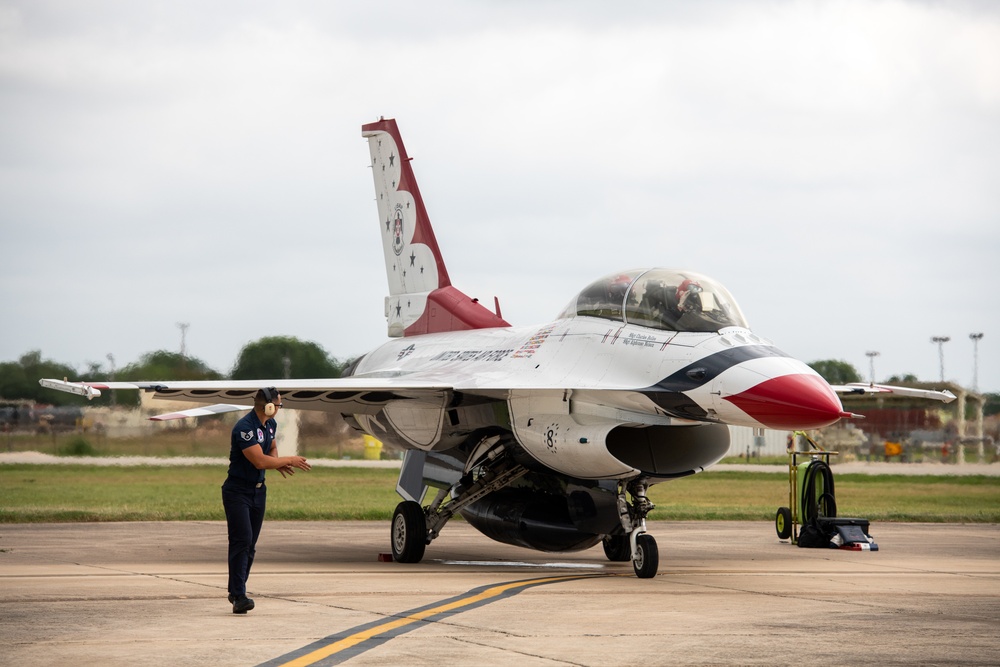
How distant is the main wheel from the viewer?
1409 centimetres

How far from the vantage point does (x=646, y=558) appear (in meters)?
11.8

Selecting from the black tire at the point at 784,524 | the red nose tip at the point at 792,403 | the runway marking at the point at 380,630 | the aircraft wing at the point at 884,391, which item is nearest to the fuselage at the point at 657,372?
the red nose tip at the point at 792,403

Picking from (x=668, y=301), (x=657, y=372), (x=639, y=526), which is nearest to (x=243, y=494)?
(x=657, y=372)

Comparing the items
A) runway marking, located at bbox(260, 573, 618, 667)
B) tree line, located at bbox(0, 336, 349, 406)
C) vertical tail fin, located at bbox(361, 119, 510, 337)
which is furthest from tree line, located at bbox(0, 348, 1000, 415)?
runway marking, located at bbox(260, 573, 618, 667)

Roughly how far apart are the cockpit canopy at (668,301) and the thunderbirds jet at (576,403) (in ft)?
0.05

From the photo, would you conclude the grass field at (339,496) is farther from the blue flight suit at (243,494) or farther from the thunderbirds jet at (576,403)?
the blue flight suit at (243,494)

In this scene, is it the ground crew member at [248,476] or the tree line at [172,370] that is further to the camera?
the tree line at [172,370]

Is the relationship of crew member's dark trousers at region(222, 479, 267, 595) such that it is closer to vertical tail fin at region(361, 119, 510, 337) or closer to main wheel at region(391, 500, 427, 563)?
main wheel at region(391, 500, 427, 563)

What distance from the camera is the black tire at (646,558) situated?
1174 cm

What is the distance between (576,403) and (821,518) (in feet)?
17.9

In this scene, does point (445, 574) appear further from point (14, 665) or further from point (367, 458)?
point (367, 458)

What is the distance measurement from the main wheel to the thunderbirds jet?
2cm

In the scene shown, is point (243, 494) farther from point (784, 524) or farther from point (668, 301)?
point (784, 524)

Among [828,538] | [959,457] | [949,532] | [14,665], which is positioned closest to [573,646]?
[14,665]
